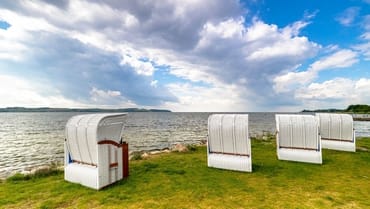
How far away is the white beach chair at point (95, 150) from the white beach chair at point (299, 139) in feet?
26.6

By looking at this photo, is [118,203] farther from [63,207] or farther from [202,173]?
[202,173]

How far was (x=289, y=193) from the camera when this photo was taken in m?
6.97

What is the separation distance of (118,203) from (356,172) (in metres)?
9.84

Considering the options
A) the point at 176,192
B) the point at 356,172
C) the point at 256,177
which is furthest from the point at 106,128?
the point at 356,172

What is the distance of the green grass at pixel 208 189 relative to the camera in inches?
246

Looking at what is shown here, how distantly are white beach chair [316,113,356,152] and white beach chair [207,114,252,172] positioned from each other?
7.44m

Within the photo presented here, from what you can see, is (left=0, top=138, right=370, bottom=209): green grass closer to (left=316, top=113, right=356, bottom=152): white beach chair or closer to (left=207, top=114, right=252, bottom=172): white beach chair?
(left=207, top=114, right=252, bottom=172): white beach chair

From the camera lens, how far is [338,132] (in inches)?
545

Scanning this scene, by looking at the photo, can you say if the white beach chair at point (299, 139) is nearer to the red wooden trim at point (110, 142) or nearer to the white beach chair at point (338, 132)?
the white beach chair at point (338, 132)

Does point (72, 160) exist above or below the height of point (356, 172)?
above

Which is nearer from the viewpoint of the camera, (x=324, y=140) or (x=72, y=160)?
(x=72, y=160)

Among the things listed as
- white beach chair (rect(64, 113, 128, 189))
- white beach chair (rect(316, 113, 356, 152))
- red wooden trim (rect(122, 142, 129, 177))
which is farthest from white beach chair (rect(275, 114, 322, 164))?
white beach chair (rect(64, 113, 128, 189))

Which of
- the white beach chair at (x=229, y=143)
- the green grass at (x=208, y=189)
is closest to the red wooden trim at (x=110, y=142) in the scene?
the green grass at (x=208, y=189)

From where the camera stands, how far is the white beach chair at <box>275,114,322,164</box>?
10.7 m
